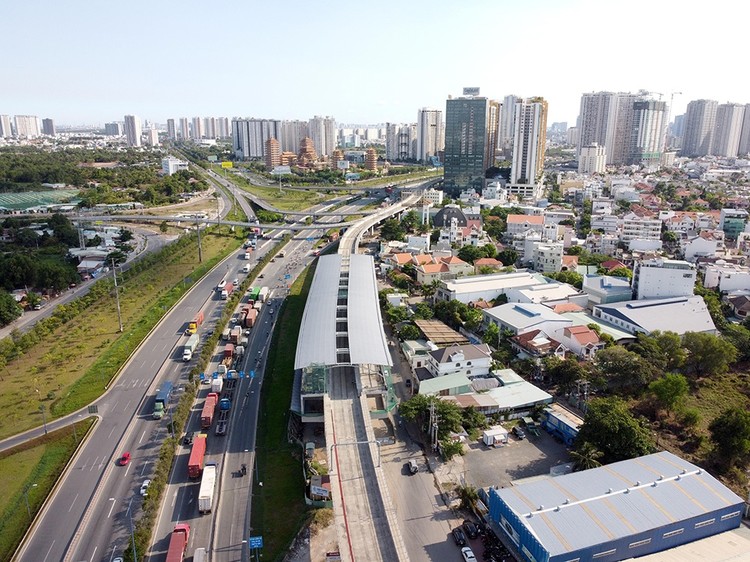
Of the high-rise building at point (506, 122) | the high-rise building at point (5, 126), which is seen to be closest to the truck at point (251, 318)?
the high-rise building at point (506, 122)

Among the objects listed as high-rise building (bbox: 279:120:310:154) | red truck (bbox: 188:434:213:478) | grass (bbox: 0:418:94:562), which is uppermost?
high-rise building (bbox: 279:120:310:154)

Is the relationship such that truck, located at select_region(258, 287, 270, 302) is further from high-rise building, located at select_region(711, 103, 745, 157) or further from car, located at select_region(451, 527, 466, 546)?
high-rise building, located at select_region(711, 103, 745, 157)

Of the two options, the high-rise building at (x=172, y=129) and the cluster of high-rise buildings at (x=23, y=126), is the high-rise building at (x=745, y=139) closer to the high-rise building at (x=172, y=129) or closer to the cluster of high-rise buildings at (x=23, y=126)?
the high-rise building at (x=172, y=129)

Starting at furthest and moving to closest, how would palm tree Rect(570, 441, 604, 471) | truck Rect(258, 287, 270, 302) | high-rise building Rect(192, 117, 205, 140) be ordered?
high-rise building Rect(192, 117, 205, 140)
truck Rect(258, 287, 270, 302)
palm tree Rect(570, 441, 604, 471)

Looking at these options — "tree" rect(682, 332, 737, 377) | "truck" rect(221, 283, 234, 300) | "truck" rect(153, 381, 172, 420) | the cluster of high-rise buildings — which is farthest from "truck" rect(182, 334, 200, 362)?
the cluster of high-rise buildings

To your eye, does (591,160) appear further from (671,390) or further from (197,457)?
(197,457)
